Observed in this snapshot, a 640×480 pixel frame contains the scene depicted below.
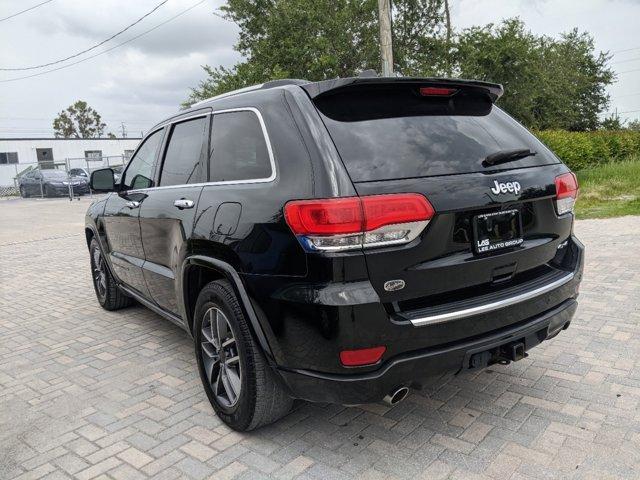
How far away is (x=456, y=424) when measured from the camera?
2959mm

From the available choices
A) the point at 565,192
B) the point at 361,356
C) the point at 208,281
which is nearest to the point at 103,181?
the point at 208,281

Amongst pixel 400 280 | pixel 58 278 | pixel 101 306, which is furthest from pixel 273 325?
pixel 58 278

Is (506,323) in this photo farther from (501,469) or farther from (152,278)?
(152,278)

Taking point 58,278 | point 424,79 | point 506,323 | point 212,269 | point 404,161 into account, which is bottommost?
point 58,278

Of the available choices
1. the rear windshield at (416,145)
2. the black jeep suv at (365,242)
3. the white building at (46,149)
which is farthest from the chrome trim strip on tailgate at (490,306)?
the white building at (46,149)

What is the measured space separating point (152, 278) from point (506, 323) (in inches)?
102

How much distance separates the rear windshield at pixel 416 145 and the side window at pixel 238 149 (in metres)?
0.44

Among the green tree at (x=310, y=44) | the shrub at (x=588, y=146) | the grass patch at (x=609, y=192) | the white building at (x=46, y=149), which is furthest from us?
the white building at (x=46, y=149)

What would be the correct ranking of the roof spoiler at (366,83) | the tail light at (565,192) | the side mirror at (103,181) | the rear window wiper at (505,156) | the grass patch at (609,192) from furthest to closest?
the grass patch at (609,192)
the side mirror at (103,181)
the tail light at (565,192)
the rear window wiper at (505,156)
the roof spoiler at (366,83)

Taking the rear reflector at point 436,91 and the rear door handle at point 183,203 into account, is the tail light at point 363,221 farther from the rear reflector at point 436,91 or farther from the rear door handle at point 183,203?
the rear door handle at point 183,203

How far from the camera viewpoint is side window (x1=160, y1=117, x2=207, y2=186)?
3.46 metres

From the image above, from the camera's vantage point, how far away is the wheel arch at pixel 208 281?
260 centimetres

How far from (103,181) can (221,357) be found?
2.39 metres

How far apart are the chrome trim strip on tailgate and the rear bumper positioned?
139 millimetres
